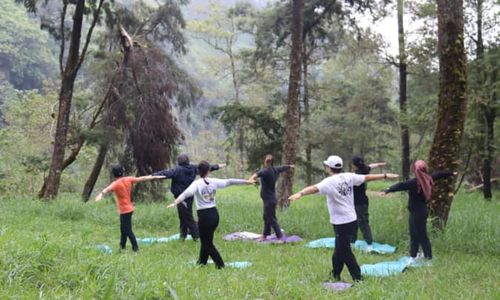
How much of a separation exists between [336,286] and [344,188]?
4.36 feet

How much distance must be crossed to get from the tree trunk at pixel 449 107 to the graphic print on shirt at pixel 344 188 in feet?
14.2

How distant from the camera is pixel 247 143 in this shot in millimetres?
18578

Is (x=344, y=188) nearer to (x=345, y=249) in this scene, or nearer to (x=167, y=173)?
(x=345, y=249)

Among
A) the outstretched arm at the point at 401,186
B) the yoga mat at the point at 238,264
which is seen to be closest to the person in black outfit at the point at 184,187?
the yoga mat at the point at 238,264

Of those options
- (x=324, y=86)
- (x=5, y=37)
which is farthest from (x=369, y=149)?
(x=5, y=37)

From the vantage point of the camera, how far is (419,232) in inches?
322

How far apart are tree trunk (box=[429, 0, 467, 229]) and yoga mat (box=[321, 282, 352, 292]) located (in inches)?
179

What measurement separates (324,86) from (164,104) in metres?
13.3

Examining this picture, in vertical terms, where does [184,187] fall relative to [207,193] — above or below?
below

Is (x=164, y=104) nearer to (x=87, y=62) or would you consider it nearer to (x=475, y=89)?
(x=87, y=62)

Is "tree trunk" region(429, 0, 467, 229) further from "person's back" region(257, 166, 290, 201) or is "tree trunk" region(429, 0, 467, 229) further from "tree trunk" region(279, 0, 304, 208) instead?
"tree trunk" region(279, 0, 304, 208)

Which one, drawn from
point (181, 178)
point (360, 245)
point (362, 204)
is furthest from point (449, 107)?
point (181, 178)

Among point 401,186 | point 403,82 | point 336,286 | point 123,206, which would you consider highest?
point 403,82

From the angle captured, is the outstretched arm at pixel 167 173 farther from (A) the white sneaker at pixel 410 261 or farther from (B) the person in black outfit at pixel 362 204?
(A) the white sneaker at pixel 410 261
